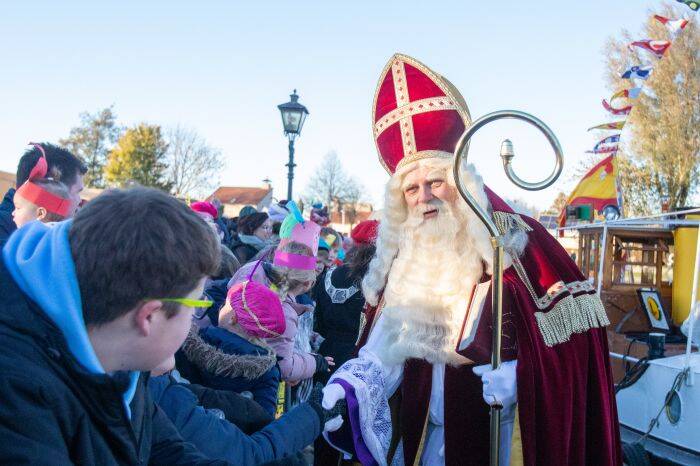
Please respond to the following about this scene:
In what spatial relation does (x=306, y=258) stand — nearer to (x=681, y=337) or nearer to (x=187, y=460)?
(x=187, y=460)

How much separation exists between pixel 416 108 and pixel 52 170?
2.36 metres

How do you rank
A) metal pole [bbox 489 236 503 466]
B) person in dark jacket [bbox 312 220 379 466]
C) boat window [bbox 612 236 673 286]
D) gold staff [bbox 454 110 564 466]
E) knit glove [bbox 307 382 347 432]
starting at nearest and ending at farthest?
1. gold staff [bbox 454 110 564 466]
2. metal pole [bbox 489 236 503 466]
3. knit glove [bbox 307 382 347 432]
4. person in dark jacket [bbox 312 220 379 466]
5. boat window [bbox 612 236 673 286]

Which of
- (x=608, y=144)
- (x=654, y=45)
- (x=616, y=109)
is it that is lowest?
(x=608, y=144)

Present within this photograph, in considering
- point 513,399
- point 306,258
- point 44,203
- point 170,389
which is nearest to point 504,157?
point 513,399

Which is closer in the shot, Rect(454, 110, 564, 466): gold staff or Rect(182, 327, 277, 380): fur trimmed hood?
Rect(454, 110, 564, 466): gold staff

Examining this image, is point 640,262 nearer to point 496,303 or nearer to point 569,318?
point 569,318

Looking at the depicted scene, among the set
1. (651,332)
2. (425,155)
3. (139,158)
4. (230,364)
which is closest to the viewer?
(230,364)

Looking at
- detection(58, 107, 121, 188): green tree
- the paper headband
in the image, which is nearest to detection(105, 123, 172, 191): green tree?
detection(58, 107, 121, 188): green tree

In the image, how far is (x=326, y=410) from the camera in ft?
8.39

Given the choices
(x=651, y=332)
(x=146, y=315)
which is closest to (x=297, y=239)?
(x=146, y=315)

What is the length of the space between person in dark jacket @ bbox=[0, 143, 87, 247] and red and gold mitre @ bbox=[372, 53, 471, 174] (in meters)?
2.10

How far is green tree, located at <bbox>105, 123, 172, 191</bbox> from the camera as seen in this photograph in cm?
3878

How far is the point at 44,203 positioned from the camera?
3512 mm

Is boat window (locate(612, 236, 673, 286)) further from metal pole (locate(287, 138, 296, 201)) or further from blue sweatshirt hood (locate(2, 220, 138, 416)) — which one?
blue sweatshirt hood (locate(2, 220, 138, 416))
